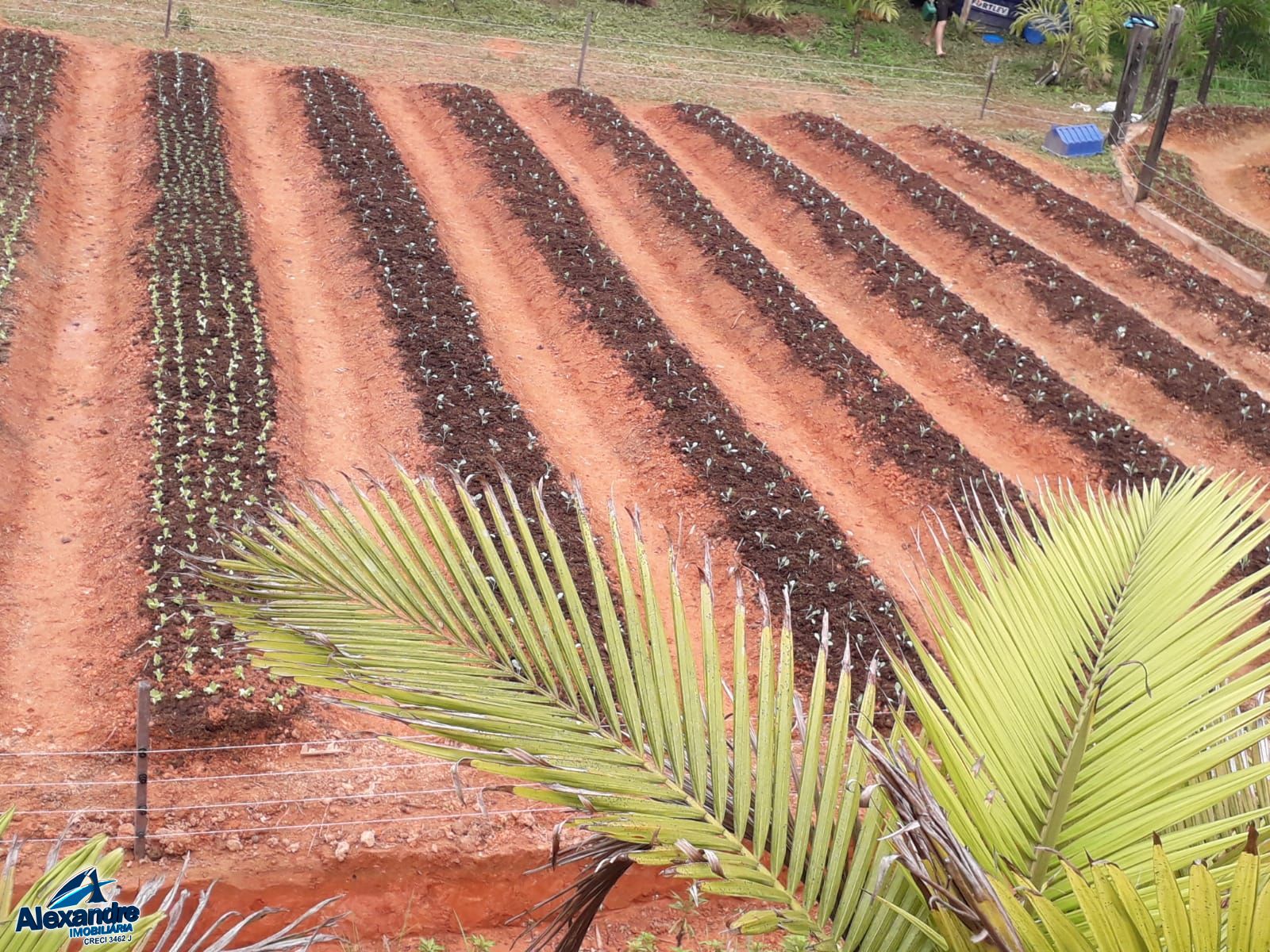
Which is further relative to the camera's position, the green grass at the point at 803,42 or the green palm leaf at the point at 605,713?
the green grass at the point at 803,42

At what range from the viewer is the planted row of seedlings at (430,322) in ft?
29.2

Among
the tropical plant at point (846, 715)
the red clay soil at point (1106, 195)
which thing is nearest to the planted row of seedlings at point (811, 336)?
the red clay soil at point (1106, 195)

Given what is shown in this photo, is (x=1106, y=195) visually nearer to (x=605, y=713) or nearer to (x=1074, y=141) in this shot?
(x=1074, y=141)

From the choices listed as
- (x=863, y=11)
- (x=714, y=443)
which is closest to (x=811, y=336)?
(x=714, y=443)

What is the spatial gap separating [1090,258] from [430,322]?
883 cm

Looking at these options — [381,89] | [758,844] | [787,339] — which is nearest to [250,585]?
[758,844]

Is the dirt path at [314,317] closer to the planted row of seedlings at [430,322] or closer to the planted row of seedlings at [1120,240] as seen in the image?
the planted row of seedlings at [430,322]

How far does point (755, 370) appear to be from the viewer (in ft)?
36.9

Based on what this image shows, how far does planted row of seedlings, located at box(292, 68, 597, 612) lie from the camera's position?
350 inches

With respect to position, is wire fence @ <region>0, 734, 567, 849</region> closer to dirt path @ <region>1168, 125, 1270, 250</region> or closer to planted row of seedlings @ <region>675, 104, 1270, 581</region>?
planted row of seedlings @ <region>675, 104, 1270, 581</region>

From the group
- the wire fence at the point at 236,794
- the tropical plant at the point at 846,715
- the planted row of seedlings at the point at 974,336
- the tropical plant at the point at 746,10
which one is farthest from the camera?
the tropical plant at the point at 746,10

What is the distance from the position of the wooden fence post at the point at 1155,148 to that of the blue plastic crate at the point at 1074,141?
1.23m

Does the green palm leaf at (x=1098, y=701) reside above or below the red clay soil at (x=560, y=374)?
above

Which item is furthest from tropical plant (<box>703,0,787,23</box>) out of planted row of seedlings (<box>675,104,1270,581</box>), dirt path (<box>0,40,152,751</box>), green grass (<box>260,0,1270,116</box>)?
dirt path (<box>0,40,152,751</box>)
